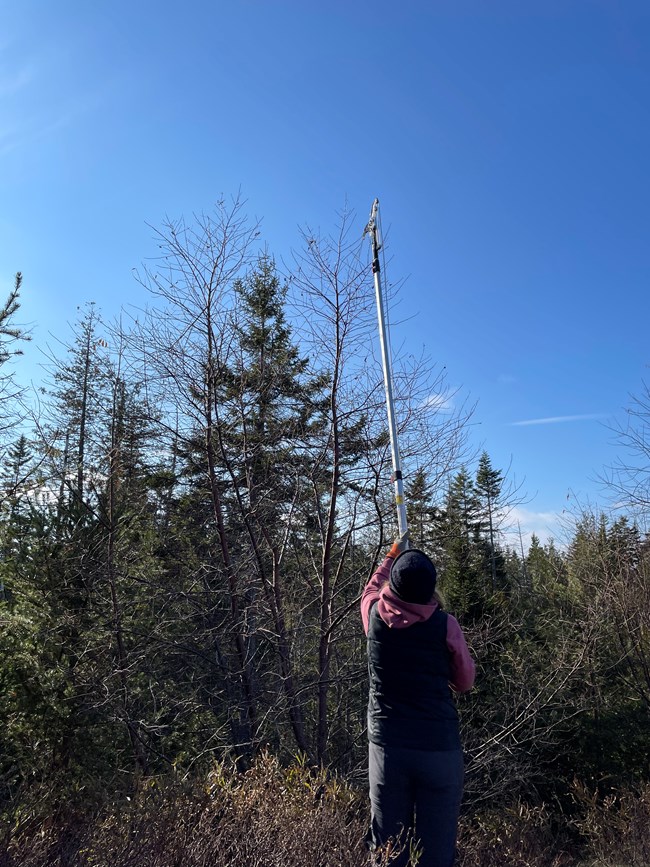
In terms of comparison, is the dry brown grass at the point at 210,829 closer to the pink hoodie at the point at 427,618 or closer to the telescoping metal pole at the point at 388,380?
the pink hoodie at the point at 427,618

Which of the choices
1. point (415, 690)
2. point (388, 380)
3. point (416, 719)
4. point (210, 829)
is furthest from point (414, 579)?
point (388, 380)

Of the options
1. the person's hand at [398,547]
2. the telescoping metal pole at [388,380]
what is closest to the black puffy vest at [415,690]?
the person's hand at [398,547]

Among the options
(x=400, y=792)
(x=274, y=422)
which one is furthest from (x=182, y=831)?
(x=274, y=422)

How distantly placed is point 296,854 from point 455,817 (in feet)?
2.44

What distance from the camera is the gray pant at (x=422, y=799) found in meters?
2.68

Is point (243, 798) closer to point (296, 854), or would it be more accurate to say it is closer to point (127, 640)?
point (296, 854)

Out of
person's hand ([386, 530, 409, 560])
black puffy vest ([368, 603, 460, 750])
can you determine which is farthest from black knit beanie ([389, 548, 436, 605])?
person's hand ([386, 530, 409, 560])

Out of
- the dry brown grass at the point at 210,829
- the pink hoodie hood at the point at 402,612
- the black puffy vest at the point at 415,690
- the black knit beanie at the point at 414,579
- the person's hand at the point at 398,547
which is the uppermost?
the person's hand at the point at 398,547

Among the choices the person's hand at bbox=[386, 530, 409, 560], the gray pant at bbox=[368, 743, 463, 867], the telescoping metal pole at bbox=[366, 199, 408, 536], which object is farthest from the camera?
the telescoping metal pole at bbox=[366, 199, 408, 536]

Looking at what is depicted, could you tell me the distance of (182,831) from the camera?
2980 millimetres

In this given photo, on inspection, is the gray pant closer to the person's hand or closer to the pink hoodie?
the pink hoodie

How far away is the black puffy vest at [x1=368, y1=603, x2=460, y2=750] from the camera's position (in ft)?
8.93

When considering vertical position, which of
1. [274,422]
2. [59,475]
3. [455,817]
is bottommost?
[455,817]

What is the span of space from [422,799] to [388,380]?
246cm
